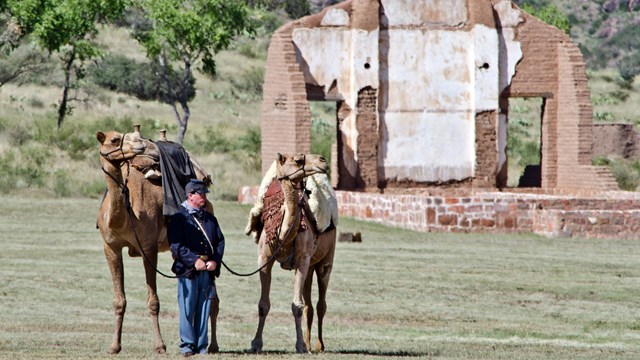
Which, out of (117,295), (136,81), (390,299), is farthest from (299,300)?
(136,81)

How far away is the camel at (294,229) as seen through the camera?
1538 centimetres

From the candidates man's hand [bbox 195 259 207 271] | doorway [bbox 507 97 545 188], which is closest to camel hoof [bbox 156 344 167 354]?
man's hand [bbox 195 259 207 271]

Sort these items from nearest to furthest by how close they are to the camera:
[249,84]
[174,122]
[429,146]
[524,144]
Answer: [429,146] → [174,122] → [524,144] → [249,84]

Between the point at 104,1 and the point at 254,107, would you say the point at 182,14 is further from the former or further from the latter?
the point at 254,107

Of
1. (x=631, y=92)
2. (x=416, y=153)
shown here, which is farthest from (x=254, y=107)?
(x=416, y=153)

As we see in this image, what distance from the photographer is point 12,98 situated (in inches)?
2657

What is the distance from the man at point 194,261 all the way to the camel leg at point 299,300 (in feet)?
3.69

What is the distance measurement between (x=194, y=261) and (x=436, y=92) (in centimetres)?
2806

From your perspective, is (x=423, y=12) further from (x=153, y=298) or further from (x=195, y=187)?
(x=195, y=187)

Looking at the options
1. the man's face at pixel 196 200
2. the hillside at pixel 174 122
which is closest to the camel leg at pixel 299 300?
the man's face at pixel 196 200

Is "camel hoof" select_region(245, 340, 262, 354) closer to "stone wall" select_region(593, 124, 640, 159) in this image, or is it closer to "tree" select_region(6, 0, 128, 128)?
"tree" select_region(6, 0, 128, 128)

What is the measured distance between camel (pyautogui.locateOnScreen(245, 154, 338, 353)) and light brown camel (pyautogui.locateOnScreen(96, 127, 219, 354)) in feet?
2.38

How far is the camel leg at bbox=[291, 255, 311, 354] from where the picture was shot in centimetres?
1562

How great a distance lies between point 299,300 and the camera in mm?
15688
